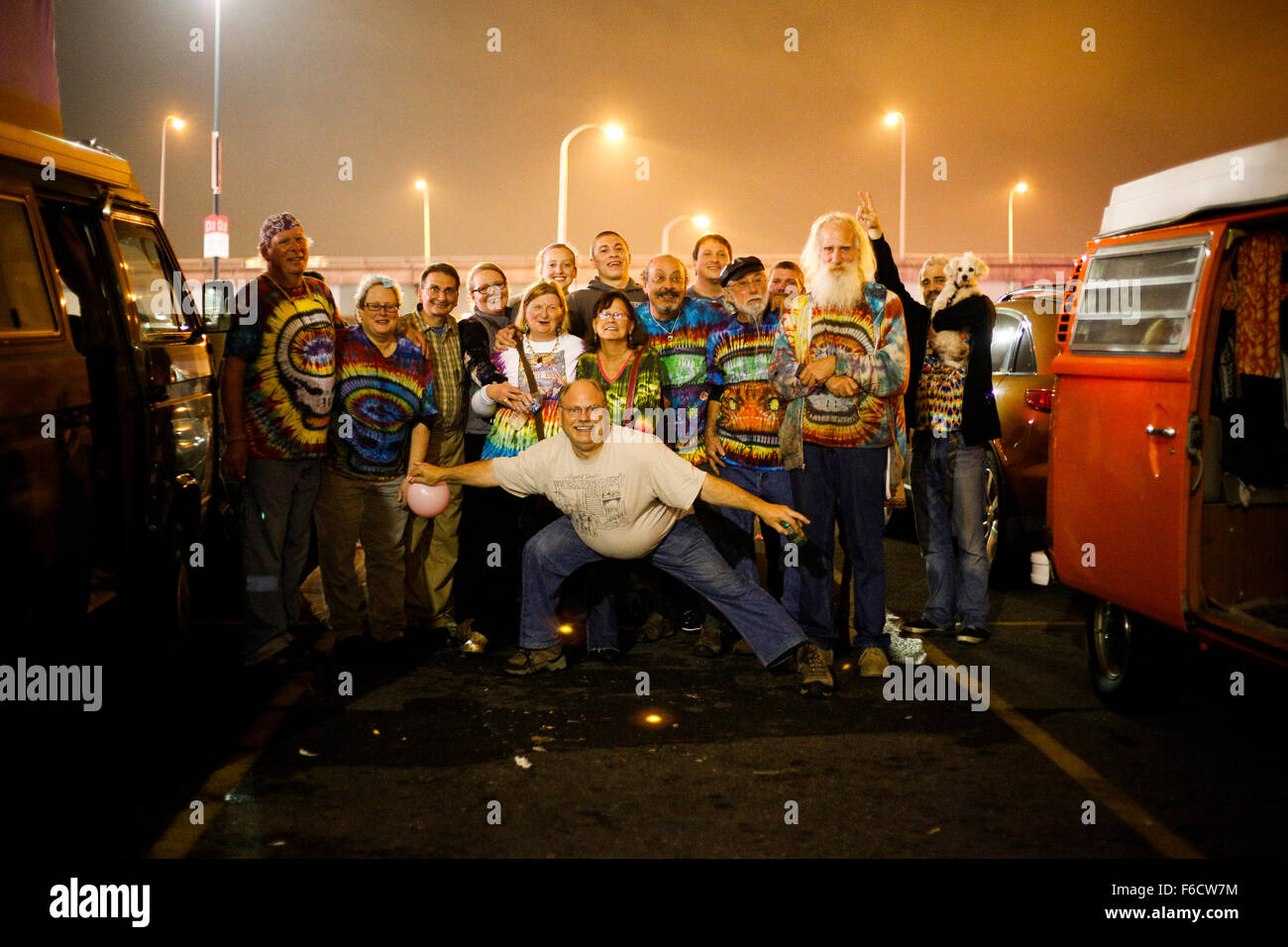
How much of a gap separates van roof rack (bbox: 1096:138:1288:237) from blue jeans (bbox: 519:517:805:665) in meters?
2.27

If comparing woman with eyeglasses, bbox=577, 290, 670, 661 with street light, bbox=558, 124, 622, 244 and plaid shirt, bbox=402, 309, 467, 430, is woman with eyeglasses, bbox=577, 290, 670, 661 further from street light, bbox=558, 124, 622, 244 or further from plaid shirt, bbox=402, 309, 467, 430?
street light, bbox=558, 124, 622, 244

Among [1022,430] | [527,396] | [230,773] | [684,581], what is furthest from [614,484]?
[1022,430]

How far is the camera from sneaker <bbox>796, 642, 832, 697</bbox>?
557 centimetres

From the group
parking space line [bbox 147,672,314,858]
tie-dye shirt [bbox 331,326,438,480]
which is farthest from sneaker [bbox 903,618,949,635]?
parking space line [bbox 147,672,314,858]

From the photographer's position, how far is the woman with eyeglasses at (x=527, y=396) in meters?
6.31

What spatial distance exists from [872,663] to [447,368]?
8.73ft

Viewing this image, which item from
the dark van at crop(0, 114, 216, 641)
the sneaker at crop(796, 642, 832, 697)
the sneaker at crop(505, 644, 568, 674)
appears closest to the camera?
the dark van at crop(0, 114, 216, 641)

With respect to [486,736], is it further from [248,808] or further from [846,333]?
[846,333]

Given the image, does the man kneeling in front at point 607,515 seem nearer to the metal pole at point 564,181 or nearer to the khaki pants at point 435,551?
the khaki pants at point 435,551

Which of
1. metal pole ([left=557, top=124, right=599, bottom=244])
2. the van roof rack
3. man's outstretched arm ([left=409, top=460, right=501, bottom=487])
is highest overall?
metal pole ([left=557, top=124, right=599, bottom=244])

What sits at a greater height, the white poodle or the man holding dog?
the white poodle

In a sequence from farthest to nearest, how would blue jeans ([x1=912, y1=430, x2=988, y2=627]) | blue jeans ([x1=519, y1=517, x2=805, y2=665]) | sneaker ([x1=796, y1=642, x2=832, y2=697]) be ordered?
blue jeans ([x1=912, y1=430, x2=988, y2=627])
blue jeans ([x1=519, y1=517, x2=805, y2=665])
sneaker ([x1=796, y1=642, x2=832, y2=697])

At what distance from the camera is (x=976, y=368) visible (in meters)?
6.71

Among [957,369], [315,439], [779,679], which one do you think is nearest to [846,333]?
[957,369]
